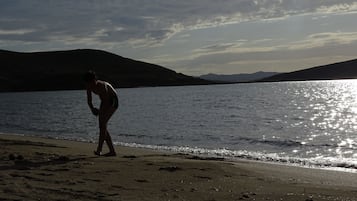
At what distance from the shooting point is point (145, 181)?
928cm

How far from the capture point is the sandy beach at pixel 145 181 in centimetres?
805

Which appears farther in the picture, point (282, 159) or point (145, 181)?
point (282, 159)

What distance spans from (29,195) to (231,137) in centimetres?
1864

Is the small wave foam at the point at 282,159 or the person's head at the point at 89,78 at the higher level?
the person's head at the point at 89,78

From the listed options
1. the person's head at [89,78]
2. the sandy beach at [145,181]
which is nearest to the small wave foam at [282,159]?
the sandy beach at [145,181]

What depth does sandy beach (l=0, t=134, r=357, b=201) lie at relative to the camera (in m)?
8.05

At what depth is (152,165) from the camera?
11.4m

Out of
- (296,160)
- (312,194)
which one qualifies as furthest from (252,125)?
(312,194)

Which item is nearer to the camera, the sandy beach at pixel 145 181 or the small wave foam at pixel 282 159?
the sandy beach at pixel 145 181

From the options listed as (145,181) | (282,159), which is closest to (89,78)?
(145,181)

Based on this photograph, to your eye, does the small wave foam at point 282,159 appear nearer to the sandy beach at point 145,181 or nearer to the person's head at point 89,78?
the sandy beach at point 145,181

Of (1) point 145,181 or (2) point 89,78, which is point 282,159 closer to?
(2) point 89,78

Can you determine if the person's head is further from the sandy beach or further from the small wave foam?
the small wave foam

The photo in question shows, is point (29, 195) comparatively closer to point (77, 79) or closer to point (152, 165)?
point (152, 165)
